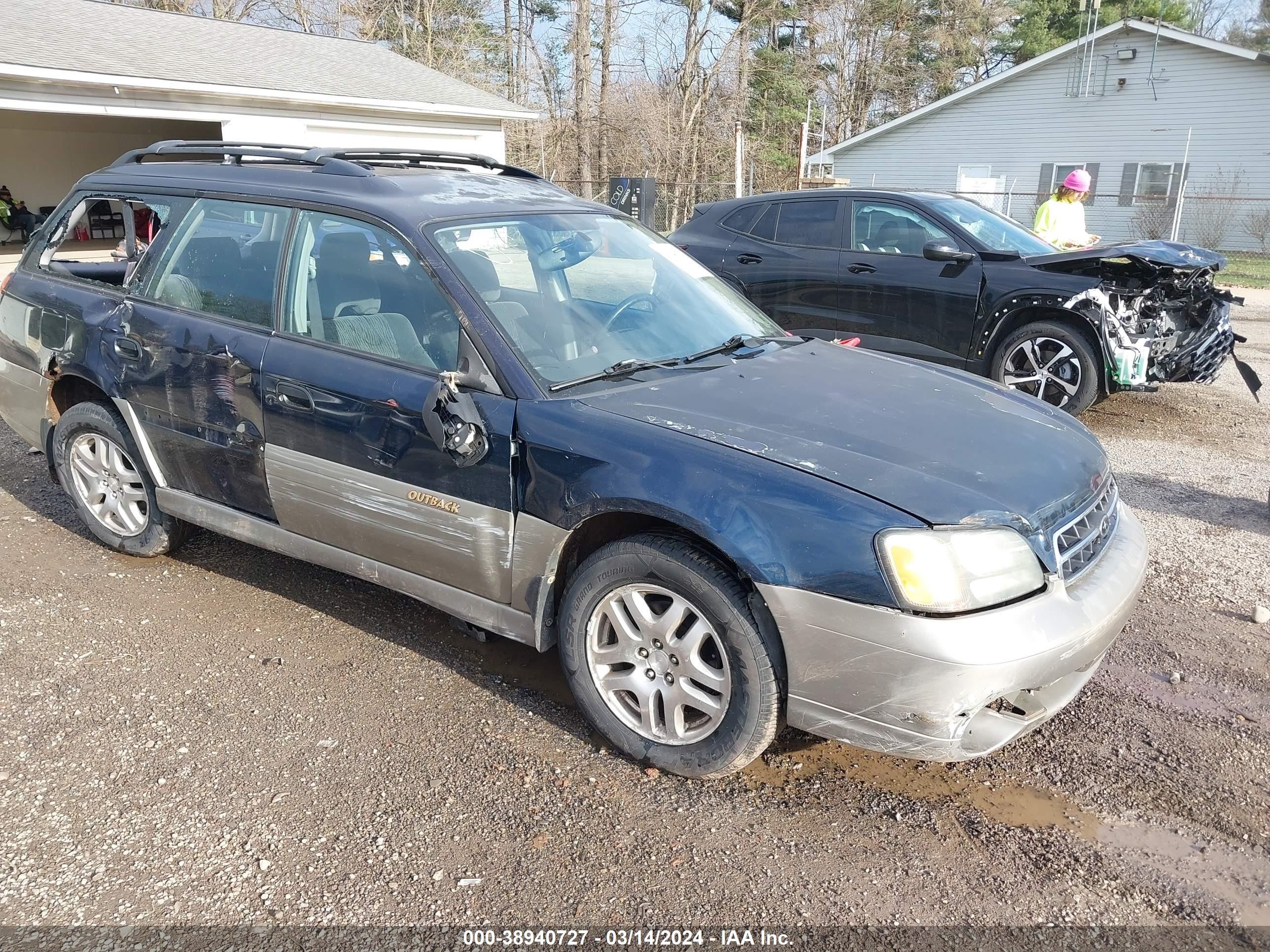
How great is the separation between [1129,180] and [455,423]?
→ 28.7m

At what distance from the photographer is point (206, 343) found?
12.3ft

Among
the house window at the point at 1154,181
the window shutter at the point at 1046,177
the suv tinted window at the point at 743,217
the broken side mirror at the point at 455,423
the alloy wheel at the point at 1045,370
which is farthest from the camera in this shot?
the window shutter at the point at 1046,177

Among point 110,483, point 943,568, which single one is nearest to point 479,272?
point 943,568

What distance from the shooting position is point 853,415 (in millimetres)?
3078

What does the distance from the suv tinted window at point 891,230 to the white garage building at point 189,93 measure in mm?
6327

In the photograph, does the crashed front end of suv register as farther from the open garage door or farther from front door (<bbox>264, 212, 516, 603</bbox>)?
the open garage door

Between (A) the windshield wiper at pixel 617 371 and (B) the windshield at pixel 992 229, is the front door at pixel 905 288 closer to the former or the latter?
(B) the windshield at pixel 992 229

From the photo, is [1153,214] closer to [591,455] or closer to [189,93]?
[189,93]

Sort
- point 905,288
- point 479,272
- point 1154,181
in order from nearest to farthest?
1. point 479,272
2. point 905,288
3. point 1154,181

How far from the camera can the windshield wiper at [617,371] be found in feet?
10.3

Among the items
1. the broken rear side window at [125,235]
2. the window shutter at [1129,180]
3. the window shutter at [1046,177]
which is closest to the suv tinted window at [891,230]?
the broken rear side window at [125,235]

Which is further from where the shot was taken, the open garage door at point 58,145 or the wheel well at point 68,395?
the open garage door at point 58,145

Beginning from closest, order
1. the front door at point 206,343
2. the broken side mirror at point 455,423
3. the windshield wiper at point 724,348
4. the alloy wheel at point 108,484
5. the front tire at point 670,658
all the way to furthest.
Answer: the front tire at point 670,658 → the broken side mirror at point 455,423 → the windshield wiper at point 724,348 → the front door at point 206,343 → the alloy wheel at point 108,484

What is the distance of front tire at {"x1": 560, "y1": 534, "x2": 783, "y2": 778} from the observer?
8.86 ft
